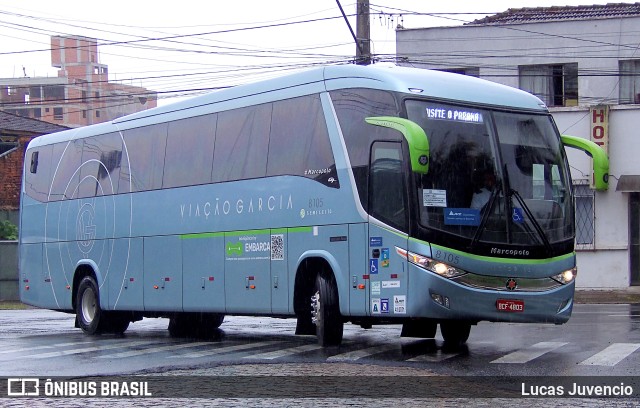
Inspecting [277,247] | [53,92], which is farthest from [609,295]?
[53,92]

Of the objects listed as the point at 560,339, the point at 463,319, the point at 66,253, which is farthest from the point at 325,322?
the point at 66,253

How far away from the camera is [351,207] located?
48.1 ft

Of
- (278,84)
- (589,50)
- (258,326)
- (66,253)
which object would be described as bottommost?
(258,326)

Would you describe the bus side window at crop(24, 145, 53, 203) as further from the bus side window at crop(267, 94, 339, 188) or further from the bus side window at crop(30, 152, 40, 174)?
the bus side window at crop(267, 94, 339, 188)

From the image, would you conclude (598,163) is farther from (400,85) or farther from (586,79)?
(586,79)

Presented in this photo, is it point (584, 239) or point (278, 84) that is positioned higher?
point (278, 84)

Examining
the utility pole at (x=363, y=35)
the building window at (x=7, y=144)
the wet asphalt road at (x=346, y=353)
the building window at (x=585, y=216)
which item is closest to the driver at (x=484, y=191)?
the wet asphalt road at (x=346, y=353)

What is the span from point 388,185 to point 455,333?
2843 mm

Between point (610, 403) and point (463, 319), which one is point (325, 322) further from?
point (610, 403)

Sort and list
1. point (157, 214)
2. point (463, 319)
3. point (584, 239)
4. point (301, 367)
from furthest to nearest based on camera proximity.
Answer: point (584, 239)
point (157, 214)
point (463, 319)
point (301, 367)

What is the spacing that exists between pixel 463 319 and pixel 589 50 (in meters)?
22.6

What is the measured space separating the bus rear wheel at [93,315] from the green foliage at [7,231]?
23604mm

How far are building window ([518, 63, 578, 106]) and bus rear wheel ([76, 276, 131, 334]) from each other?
1846cm

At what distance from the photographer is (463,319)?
1376 cm
